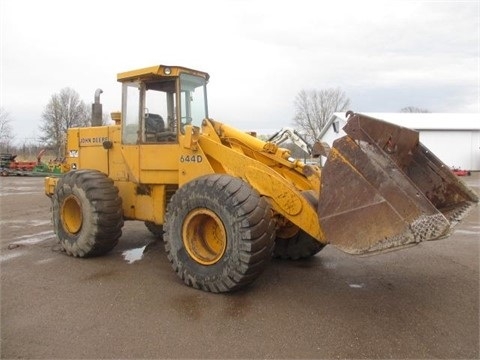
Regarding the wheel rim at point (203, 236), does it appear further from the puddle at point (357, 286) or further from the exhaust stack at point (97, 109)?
the exhaust stack at point (97, 109)

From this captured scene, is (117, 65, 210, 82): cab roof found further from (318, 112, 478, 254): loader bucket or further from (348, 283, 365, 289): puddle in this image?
(348, 283, 365, 289): puddle

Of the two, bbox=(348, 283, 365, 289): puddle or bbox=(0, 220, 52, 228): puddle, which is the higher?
bbox=(0, 220, 52, 228): puddle

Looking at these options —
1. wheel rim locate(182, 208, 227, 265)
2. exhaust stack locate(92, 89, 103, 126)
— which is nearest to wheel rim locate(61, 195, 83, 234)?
exhaust stack locate(92, 89, 103, 126)

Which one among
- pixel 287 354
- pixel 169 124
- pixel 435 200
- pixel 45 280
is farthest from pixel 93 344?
pixel 435 200

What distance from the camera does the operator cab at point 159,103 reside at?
621cm

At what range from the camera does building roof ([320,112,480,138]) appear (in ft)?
120

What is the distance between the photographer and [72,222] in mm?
6887

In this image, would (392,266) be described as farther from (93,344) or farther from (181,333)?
(93,344)

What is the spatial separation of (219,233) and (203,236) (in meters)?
0.23

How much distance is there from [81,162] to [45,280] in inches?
104

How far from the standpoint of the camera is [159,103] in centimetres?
646

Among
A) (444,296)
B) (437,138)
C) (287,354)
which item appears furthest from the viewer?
(437,138)

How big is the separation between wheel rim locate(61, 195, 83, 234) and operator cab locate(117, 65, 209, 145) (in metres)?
1.23

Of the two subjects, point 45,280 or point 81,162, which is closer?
point 45,280
